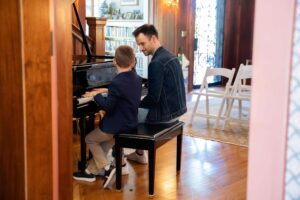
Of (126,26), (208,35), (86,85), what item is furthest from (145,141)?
(208,35)

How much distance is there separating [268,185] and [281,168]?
6 centimetres

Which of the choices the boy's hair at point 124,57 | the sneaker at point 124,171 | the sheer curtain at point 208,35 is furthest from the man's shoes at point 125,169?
the sheer curtain at point 208,35

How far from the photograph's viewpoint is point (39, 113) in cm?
211

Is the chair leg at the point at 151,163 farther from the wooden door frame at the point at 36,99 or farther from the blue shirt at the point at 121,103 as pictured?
the wooden door frame at the point at 36,99

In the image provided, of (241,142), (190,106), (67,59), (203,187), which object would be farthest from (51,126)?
(190,106)

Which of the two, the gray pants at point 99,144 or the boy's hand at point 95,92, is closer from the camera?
the gray pants at point 99,144

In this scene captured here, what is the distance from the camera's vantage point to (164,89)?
336cm

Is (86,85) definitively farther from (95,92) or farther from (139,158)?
(139,158)

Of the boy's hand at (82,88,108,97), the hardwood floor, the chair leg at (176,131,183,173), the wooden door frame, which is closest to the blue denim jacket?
the chair leg at (176,131,183,173)

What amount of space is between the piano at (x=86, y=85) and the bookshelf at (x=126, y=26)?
12.2 feet

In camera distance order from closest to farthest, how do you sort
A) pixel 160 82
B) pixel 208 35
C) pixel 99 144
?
pixel 160 82
pixel 99 144
pixel 208 35

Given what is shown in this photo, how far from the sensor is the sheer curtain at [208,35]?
8.35 m

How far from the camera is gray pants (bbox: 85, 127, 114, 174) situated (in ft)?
11.0

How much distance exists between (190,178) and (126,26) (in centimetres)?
501
